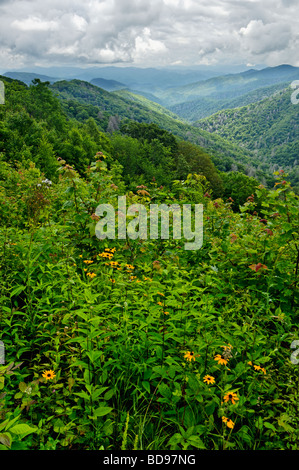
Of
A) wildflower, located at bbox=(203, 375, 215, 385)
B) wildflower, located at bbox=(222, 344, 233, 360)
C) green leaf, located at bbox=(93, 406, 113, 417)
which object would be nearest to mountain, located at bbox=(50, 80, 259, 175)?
wildflower, located at bbox=(222, 344, 233, 360)

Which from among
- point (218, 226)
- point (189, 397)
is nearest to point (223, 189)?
point (218, 226)

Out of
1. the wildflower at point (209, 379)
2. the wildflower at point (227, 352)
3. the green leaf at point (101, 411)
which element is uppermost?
the wildflower at point (227, 352)

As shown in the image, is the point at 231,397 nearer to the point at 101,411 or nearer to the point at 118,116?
the point at 101,411

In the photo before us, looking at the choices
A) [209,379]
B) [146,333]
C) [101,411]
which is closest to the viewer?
[101,411]

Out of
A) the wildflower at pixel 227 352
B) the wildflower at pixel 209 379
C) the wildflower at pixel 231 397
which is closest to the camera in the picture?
the wildflower at pixel 231 397

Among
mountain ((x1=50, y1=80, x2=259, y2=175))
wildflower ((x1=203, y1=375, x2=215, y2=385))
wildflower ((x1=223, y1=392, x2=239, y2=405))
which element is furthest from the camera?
mountain ((x1=50, y1=80, x2=259, y2=175))

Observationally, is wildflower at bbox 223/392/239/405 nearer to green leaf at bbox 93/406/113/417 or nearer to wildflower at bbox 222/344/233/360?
wildflower at bbox 222/344/233/360

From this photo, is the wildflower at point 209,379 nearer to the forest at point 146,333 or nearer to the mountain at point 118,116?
the forest at point 146,333

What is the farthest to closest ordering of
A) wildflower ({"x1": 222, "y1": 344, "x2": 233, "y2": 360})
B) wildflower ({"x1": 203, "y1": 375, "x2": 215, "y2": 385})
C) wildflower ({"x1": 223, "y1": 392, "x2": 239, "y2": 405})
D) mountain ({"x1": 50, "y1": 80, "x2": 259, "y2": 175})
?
mountain ({"x1": 50, "y1": 80, "x2": 259, "y2": 175})
wildflower ({"x1": 222, "y1": 344, "x2": 233, "y2": 360})
wildflower ({"x1": 203, "y1": 375, "x2": 215, "y2": 385})
wildflower ({"x1": 223, "y1": 392, "x2": 239, "y2": 405})


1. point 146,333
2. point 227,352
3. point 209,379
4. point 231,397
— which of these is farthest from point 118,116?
point 231,397

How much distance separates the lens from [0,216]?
5.12 metres

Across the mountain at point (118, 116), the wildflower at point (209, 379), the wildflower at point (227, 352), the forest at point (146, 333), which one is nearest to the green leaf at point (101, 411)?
the forest at point (146, 333)

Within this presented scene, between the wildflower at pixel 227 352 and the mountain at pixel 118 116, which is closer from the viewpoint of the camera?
the wildflower at pixel 227 352

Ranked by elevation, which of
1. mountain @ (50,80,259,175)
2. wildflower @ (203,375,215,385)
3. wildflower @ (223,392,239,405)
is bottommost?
wildflower @ (223,392,239,405)
